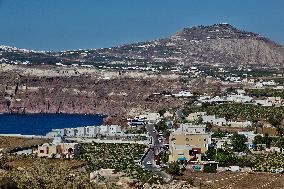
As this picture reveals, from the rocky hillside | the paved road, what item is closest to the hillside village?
the paved road

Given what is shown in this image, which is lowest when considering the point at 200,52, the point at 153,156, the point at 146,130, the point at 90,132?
the point at 153,156

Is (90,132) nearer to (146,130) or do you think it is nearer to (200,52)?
(146,130)

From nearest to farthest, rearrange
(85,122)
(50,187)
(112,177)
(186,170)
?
(50,187), (112,177), (186,170), (85,122)

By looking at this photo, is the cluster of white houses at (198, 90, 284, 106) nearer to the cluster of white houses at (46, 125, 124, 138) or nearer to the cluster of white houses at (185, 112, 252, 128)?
the cluster of white houses at (185, 112, 252, 128)

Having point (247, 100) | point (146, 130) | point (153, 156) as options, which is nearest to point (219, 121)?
point (146, 130)

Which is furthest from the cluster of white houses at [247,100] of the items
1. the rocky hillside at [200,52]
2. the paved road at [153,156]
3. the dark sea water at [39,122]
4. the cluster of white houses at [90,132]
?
the rocky hillside at [200,52]

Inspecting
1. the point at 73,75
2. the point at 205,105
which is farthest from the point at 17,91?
the point at 205,105

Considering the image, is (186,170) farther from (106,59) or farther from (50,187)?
(106,59)
